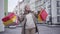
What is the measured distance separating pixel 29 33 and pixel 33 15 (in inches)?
20.5

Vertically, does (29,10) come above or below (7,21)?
above

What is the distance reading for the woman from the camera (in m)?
4.52

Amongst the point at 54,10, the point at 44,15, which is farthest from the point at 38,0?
the point at 44,15

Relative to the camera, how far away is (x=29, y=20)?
4.53m

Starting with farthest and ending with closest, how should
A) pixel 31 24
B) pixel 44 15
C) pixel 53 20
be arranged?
pixel 53 20 < pixel 44 15 < pixel 31 24

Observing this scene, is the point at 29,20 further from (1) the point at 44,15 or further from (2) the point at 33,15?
(1) the point at 44,15

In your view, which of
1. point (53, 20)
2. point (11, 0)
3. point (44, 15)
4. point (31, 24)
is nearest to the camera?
point (31, 24)

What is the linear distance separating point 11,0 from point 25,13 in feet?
28.3

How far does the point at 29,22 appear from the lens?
4.52 metres

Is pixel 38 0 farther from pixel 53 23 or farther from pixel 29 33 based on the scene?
pixel 29 33

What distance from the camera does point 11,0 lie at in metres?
13.0

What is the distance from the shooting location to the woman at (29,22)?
14.8ft

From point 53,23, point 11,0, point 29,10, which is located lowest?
point 53,23

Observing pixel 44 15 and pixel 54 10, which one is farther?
pixel 54 10
